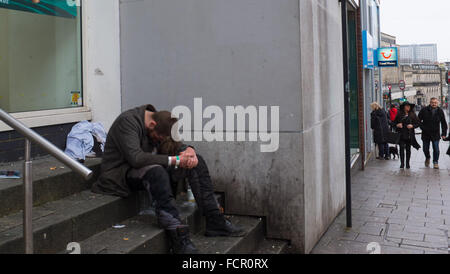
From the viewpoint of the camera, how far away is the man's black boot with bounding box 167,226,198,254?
3865mm

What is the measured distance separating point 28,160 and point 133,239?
1252 mm

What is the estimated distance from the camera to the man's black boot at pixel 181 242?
3.87m

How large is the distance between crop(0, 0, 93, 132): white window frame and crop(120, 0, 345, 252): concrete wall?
0.50 m

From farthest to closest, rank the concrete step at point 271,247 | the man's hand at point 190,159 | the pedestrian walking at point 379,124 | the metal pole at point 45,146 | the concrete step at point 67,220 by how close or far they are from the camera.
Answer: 1. the pedestrian walking at point 379,124
2. the concrete step at point 271,247
3. the man's hand at point 190,159
4. the concrete step at point 67,220
5. the metal pole at point 45,146

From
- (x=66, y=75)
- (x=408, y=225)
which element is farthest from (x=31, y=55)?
(x=408, y=225)

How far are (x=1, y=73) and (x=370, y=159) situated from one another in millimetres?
11546

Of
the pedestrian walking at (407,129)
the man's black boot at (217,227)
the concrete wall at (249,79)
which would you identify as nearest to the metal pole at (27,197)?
the man's black boot at (217,227)

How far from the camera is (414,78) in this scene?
120750 millimetres

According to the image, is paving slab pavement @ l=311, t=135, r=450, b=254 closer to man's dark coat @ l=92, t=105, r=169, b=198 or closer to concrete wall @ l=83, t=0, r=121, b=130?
man's dark coat @ l=92, t=105, r=169, b=198

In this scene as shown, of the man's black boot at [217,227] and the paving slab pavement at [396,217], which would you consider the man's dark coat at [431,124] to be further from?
the man's black boot at [217,227]

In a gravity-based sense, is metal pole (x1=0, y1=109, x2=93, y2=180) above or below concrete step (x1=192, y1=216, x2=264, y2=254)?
above

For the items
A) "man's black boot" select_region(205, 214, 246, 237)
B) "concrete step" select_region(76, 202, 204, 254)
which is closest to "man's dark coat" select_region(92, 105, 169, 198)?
"concrete step" select_region(76, 202, 204, 254)

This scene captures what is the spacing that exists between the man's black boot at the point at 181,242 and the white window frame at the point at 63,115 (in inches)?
89.0
